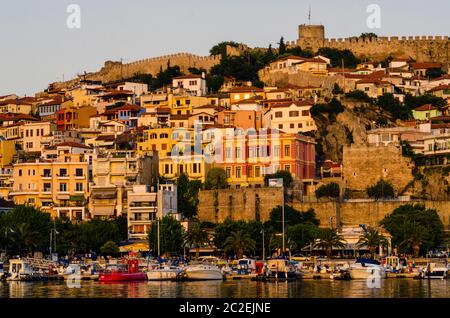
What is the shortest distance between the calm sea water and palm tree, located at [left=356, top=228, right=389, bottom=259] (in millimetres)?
8523

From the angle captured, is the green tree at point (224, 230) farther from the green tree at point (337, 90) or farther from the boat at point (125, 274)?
the green tree at point (337, 90)

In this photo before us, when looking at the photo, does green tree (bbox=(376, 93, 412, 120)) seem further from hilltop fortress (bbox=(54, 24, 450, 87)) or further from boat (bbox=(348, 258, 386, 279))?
boat (bbox=(348, 258, 386, 279))

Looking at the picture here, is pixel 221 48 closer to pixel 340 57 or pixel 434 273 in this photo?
pixel 340 57

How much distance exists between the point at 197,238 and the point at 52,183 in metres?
12.6

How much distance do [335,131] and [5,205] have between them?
2034 cm

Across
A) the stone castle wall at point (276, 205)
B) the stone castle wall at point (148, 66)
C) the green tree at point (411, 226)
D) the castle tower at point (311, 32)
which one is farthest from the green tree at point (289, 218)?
the castle tower at point (311, 32)

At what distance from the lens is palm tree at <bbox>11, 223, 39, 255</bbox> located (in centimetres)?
6194

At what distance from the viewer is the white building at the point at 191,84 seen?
290 feet

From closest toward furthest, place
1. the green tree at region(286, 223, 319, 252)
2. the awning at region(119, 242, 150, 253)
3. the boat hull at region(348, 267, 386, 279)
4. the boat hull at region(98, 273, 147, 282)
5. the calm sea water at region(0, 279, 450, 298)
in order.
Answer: the calm sea water at region(0, 279, 450, 298)
the boat hull at region(348, 267, 386, 279)
the boat hull at region(98, 273, 147, 282)
the green tree at region(286, 223, 319, 252)
the awning at region(119, 242, 150, 253)

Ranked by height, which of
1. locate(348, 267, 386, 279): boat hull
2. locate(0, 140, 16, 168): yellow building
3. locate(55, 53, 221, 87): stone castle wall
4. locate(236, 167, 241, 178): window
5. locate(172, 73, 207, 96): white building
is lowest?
locate(348, 267, 386, 279): boat hull

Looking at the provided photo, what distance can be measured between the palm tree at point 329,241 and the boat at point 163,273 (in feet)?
33.4

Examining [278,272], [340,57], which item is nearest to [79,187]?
[278,272]

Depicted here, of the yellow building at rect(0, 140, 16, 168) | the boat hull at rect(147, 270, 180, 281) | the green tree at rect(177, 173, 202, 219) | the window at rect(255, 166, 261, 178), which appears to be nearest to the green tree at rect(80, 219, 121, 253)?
the green tree at rect(177, 173, 202, 219)

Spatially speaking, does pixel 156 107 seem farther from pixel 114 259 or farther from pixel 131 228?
pixel 114 259
